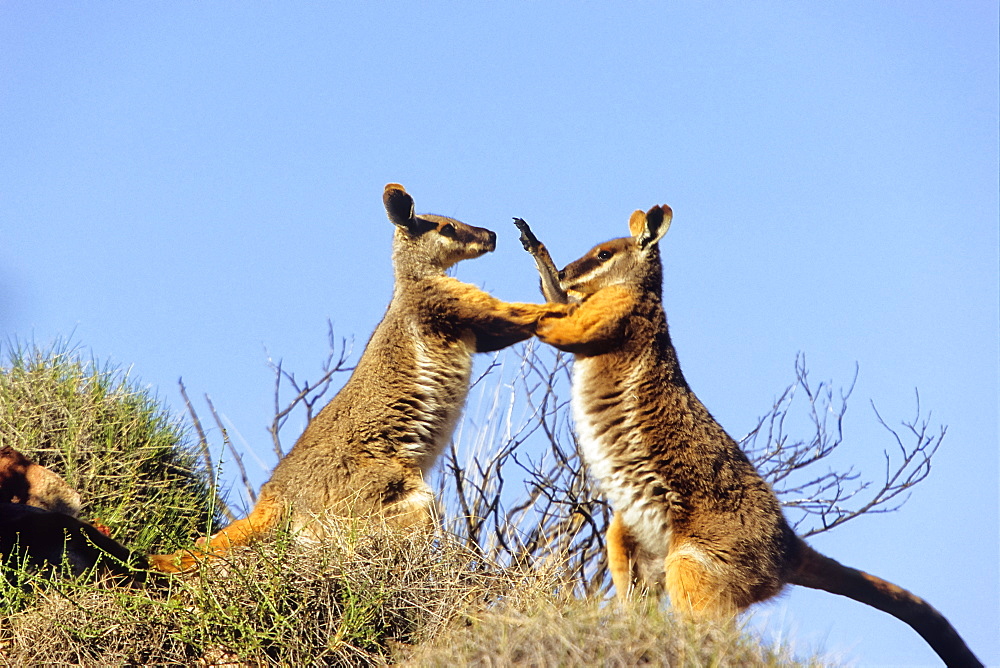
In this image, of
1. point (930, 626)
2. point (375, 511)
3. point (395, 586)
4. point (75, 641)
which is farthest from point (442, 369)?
point (930, 626)

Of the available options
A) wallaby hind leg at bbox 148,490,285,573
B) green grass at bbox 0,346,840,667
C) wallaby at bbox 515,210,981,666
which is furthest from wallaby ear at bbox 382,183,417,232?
green grass at bbox 0,346,840,667

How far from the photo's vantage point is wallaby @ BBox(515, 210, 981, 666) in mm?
6848

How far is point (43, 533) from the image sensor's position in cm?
736

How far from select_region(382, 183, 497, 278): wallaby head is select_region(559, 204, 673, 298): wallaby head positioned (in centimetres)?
100

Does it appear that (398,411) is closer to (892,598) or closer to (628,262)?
(628,262)

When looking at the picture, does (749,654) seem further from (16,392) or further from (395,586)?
(16,392)

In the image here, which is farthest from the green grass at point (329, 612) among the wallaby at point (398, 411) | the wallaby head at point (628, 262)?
the wallaby head at point (628, 262)

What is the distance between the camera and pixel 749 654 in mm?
5418

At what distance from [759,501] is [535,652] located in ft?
7.99

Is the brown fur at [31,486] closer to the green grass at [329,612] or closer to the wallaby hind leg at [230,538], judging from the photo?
the green grass at [329,612]

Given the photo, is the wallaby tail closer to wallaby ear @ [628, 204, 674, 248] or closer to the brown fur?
wallaby ear @ [628, 204, 674, 248]

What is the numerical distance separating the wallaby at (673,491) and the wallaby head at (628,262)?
0.76ft

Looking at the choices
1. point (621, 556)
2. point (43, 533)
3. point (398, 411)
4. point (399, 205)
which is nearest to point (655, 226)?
point (399, 205)

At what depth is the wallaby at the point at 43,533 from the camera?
704cm
